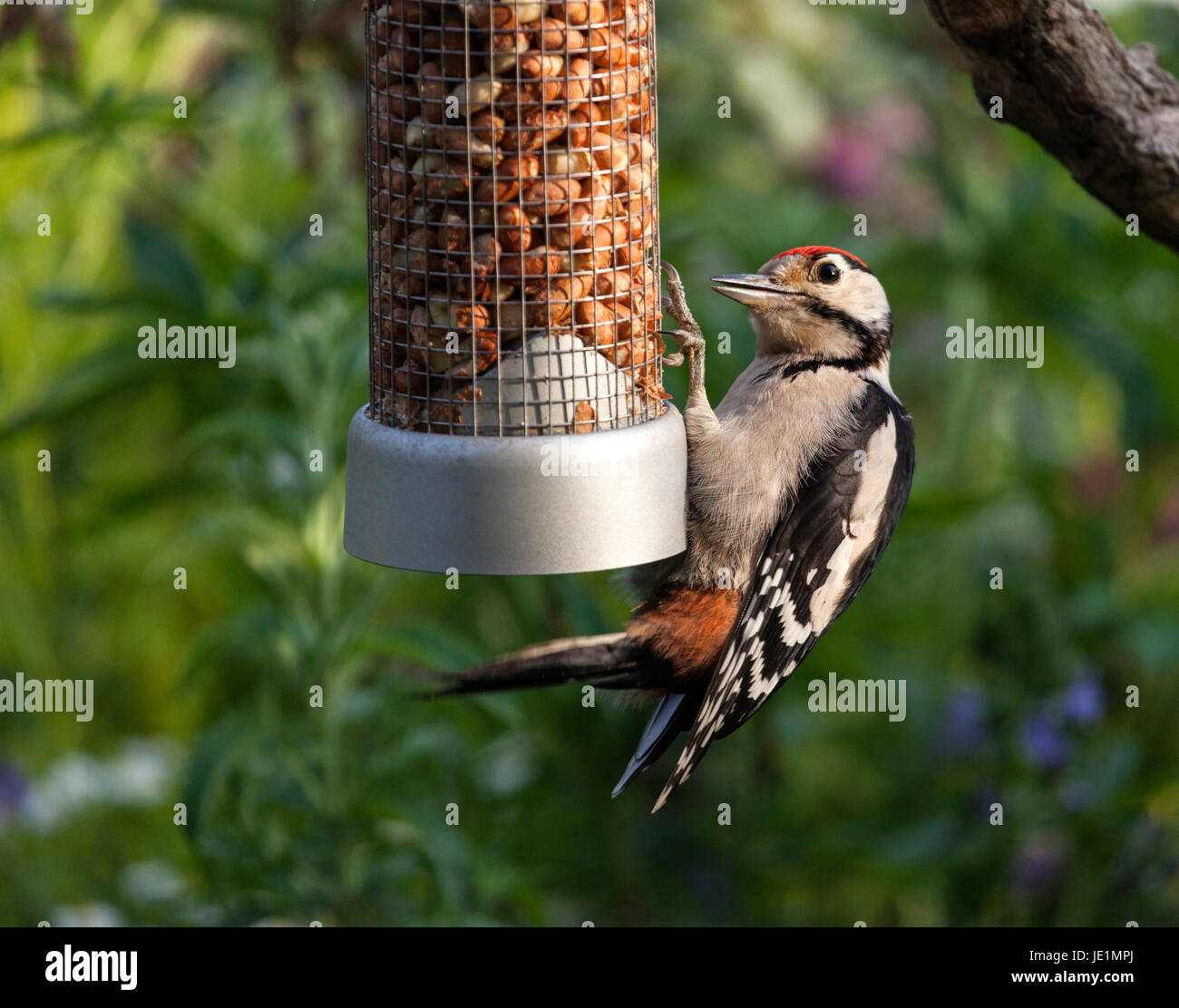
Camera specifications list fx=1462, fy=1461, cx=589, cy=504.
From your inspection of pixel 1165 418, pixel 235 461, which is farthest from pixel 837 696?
pixel 235 461

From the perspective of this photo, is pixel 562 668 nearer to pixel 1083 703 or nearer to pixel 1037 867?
pixel 1083 703

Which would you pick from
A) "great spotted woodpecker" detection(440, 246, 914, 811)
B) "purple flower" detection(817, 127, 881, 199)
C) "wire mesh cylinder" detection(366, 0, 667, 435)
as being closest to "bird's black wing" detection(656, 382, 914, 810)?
"great spotted woodpecker" detection(440, 246, 914, 811)

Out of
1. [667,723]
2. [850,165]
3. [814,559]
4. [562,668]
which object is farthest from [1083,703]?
[850,165]

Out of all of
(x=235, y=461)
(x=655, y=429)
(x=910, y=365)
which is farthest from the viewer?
(x=910, y=365)

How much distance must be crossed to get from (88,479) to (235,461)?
5.53ft

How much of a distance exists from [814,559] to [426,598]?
3029 millimetres

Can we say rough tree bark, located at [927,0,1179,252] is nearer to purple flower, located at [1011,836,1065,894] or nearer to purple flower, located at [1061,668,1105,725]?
purple flower, located at [1061,668,1105,725]

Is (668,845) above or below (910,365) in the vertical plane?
below

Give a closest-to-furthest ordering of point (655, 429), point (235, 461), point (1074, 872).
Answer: point (655, 429), point (235, 461), point (1074, 872)

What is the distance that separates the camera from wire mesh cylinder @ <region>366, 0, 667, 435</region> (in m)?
2.31

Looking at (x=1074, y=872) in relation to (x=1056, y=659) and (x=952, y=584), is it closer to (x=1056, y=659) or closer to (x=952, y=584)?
(x=1056, y=659)

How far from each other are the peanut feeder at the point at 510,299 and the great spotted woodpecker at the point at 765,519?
0.81ft

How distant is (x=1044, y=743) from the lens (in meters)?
4.33
